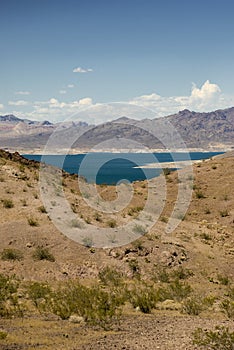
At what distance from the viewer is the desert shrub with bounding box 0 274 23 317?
1180cm

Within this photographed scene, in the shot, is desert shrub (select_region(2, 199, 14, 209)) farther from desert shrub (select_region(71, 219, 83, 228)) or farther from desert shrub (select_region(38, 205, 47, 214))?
desert shrub (select_region(71, 219, 83, 228))

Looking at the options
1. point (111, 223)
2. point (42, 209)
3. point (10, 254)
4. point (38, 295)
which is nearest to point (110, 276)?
point (38, 295)

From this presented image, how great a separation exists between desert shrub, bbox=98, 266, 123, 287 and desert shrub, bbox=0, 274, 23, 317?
399cm

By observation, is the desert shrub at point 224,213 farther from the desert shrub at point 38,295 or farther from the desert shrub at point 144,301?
the desert shrub at point 38,295

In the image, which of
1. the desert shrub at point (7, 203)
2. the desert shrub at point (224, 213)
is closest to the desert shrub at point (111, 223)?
the desert shrub at point (7, 203)

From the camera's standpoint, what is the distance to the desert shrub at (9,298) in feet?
38.7

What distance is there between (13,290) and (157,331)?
690 cm

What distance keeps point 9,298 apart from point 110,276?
568cm

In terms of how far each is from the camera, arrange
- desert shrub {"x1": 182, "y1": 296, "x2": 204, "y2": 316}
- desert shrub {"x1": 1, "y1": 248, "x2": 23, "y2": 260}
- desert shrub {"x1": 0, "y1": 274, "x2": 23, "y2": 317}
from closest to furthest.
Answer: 1. desert shrub {"x1": 0, "y1": 274, "x2": 23, "y2": 317}
2. desert shrub {"x1": 182, "y1": 296, "x2": 204, "y2": 316}
3. desert shrub {"x1": 1, "y1": 248, "x2": 23, "y2": 260}

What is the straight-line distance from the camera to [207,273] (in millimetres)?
19672

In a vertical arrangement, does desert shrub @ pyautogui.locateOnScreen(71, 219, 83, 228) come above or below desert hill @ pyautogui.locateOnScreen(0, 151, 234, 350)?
above

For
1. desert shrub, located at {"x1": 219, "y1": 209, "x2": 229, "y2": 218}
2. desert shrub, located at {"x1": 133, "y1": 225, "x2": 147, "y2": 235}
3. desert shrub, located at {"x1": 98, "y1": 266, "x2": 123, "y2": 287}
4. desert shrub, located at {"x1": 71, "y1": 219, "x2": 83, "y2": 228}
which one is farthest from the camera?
desert shrub, located at {"x1": 219, "y1": 209, "x2": 229, "y2": 218}

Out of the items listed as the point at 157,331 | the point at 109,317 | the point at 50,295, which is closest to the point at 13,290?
the point at 50,295

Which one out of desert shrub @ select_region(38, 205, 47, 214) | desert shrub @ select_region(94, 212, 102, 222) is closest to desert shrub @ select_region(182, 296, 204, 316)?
desert shrub @ select_region(94, 212, 102, 222)
